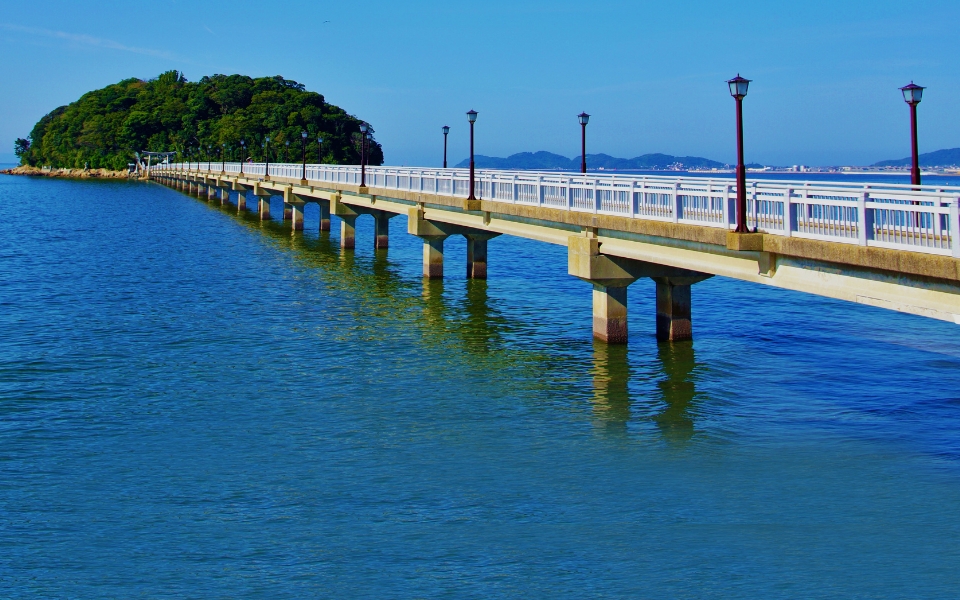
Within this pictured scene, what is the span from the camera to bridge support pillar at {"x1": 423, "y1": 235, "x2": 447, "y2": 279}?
3853 cm

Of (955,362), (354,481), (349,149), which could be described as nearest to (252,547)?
(354,481)

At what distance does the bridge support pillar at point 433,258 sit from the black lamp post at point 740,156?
21178mm

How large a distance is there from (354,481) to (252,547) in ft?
8.39

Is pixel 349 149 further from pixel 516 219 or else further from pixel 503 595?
pixel 503 595

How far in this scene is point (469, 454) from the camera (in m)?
15.8

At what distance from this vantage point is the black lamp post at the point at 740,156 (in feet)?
56.9

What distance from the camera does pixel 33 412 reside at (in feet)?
60.5

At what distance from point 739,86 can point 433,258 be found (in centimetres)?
2174

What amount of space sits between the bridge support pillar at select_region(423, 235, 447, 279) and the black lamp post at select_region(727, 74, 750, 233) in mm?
21178

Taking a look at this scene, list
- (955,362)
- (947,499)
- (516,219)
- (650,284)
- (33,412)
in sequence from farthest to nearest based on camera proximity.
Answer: (650,284)
(516,219)
(955,362)
(33,412)
(947,499)

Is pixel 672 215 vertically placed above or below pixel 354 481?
above

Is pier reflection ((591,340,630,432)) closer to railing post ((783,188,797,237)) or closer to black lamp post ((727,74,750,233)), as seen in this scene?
black lamp post ((727,74,750,233))

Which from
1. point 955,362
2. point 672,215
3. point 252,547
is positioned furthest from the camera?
point 955,362

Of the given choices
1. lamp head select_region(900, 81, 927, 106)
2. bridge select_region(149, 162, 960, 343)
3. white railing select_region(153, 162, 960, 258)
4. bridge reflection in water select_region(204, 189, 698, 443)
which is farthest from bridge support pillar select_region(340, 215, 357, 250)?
lamp head select_region(900, 81, 927, 106)
